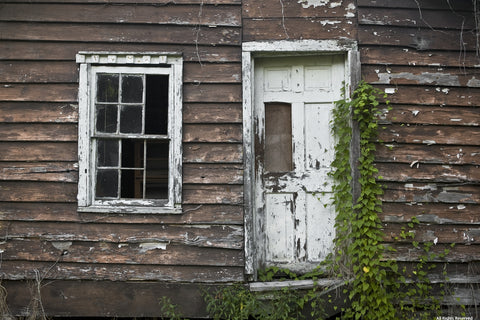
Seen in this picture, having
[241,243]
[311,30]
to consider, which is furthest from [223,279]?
[311,30]

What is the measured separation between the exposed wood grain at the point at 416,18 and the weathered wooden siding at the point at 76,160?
1.37 m

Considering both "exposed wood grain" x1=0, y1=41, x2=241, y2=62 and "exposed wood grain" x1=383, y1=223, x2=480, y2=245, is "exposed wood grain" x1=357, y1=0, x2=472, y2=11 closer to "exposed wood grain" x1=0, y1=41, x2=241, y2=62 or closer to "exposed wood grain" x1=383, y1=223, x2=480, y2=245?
"exposed wood grain" x1=0, y1=41, x2=241, y2=62

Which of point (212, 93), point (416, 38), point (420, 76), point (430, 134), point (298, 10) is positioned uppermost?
point (298, 10)

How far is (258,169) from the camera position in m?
4.21

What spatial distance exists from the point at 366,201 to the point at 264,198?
1.03 m

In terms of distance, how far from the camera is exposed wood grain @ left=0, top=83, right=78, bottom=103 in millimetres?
4055

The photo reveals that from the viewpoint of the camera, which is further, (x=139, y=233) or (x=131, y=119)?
(x=131, y=119)

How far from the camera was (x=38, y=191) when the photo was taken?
403 centimetres

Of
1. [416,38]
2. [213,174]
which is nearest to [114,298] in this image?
[213,174]

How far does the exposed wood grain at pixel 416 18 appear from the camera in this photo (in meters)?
4.12

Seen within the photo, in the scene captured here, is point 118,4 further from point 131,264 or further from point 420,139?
point 420,139

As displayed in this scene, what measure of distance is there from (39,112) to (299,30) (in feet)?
9.16

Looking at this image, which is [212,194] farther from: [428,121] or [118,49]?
[428,121]

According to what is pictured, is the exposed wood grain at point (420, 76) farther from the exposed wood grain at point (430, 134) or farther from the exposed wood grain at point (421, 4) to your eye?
the exposed wood grain at point (421, 4)
